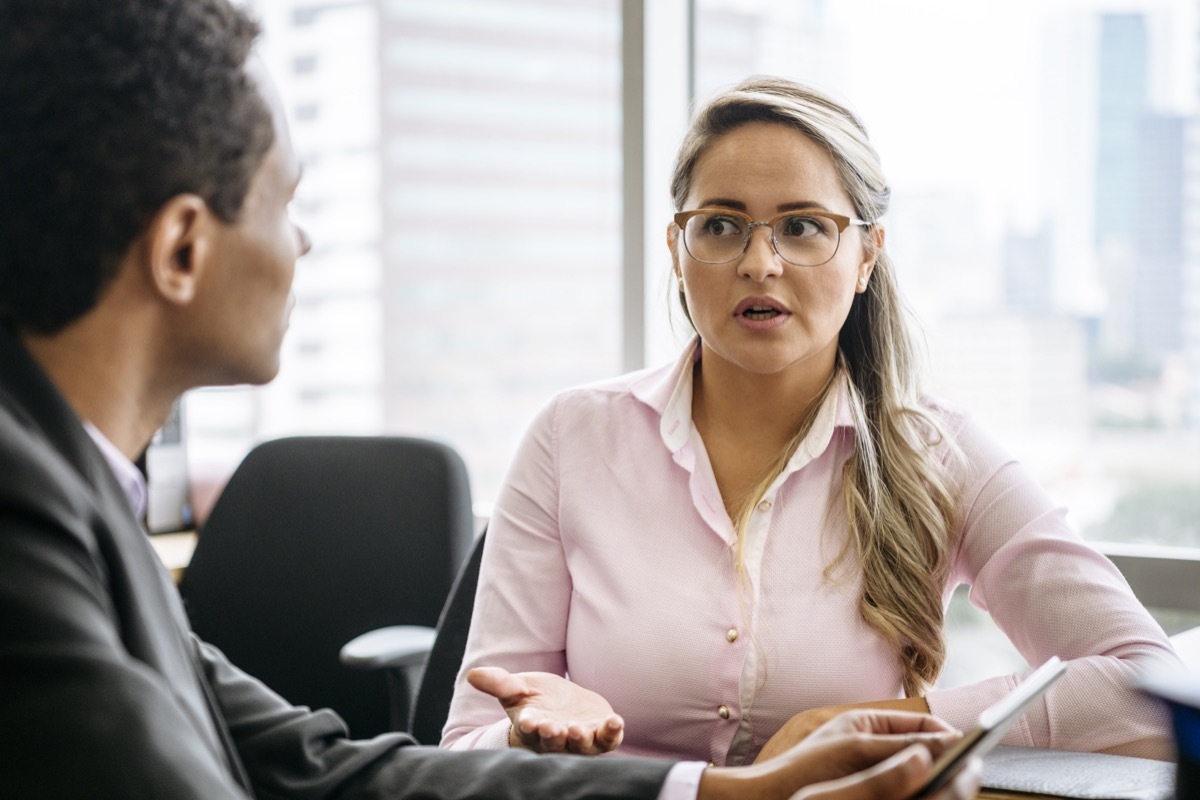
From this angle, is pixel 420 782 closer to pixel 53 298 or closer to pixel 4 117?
pixel 53 298

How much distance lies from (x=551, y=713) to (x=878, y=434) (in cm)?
63

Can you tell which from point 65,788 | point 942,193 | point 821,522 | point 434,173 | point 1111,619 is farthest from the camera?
point 434,173

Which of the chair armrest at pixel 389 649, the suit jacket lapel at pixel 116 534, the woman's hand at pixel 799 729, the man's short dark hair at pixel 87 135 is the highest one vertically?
the man's short dark hair at pixel 87 135

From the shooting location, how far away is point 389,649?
1855mm

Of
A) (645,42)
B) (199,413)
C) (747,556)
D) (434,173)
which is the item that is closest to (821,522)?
(747,556)

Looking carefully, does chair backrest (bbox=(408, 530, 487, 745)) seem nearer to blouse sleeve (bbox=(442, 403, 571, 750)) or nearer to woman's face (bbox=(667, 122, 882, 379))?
blouse sleeve (bbox=(442, 403, 571, 750))

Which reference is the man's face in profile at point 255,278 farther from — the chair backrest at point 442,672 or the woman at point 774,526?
the chair backrest at point 442,672

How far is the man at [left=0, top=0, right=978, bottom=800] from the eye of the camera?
60 centimetres

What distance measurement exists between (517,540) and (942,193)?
1219mm

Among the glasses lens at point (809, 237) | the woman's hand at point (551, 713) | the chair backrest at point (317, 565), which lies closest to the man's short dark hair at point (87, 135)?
the woman's hand at point (551, 713)

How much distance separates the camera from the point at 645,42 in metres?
2.36

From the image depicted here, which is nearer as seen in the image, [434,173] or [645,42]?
[645,42]

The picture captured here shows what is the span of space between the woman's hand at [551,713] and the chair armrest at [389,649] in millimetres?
481

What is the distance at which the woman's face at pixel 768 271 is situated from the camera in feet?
5.02
